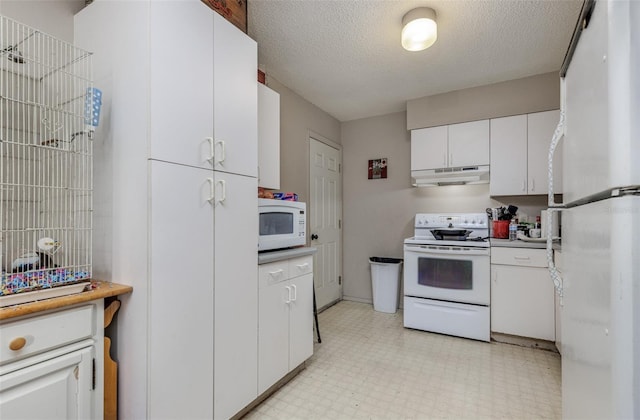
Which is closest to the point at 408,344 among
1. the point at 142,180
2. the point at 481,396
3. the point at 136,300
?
the point at 481,396

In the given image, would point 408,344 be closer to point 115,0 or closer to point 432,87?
point 432,87

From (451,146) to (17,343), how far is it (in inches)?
136

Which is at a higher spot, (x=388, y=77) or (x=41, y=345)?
(x=388, y=77)

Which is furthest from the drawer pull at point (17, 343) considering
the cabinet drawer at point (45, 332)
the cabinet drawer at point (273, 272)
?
the cabinet drawer at point (273, 272)

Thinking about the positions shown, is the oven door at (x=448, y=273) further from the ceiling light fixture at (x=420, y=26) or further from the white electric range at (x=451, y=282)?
the ceiling light fixture at (x=420, y=26)

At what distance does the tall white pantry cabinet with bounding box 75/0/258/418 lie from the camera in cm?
124

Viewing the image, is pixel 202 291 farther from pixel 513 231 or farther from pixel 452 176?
pixel 513 231

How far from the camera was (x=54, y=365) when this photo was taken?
1.06m

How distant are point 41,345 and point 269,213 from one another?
1233 mm

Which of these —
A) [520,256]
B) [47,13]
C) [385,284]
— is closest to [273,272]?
[47,13]

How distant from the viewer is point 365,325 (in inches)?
124

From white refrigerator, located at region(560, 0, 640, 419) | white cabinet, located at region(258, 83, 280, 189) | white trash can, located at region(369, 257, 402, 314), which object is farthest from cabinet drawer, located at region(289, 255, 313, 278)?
white trash can, located at region(369, 257, 402, 314)

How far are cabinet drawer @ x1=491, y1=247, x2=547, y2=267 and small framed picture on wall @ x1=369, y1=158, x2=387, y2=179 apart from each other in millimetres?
1636

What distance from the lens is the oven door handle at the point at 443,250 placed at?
8.99 feet
